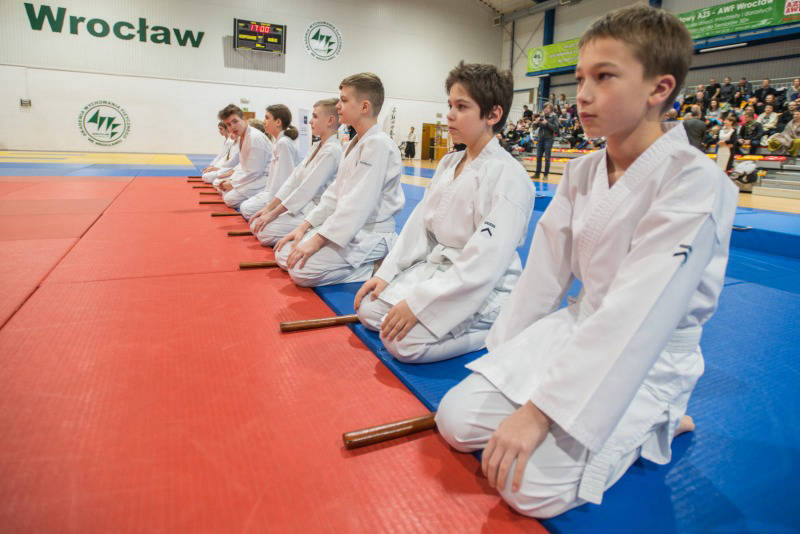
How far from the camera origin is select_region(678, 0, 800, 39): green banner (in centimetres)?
1140

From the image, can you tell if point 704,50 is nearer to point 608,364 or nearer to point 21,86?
point 608,364

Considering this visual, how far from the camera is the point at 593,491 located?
47.4 inches

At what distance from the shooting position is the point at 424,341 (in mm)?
2029

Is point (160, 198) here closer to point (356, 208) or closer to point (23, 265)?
point (23, 265)

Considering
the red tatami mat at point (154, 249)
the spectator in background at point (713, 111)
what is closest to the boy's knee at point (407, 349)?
the red tatami mat at point (154, 249)

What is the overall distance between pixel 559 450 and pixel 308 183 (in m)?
3.26

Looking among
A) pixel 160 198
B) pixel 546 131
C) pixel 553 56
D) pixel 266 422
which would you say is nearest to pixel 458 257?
pixel 266 422

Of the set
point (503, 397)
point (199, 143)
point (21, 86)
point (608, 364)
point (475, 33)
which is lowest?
point (503, 397)

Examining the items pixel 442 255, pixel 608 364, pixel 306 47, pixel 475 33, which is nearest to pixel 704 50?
pixel 475 33

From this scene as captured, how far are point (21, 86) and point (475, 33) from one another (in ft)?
57.5

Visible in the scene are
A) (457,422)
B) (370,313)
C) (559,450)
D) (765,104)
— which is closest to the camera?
(559,450)

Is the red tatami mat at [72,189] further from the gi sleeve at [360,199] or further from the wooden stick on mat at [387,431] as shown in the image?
the wooden stick on mat at [387,431]

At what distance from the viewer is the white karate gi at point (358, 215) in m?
3.03

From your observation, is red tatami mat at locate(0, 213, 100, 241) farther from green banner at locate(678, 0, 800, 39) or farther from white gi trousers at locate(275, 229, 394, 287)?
green banner at locate(678, 0, 800, 39)
